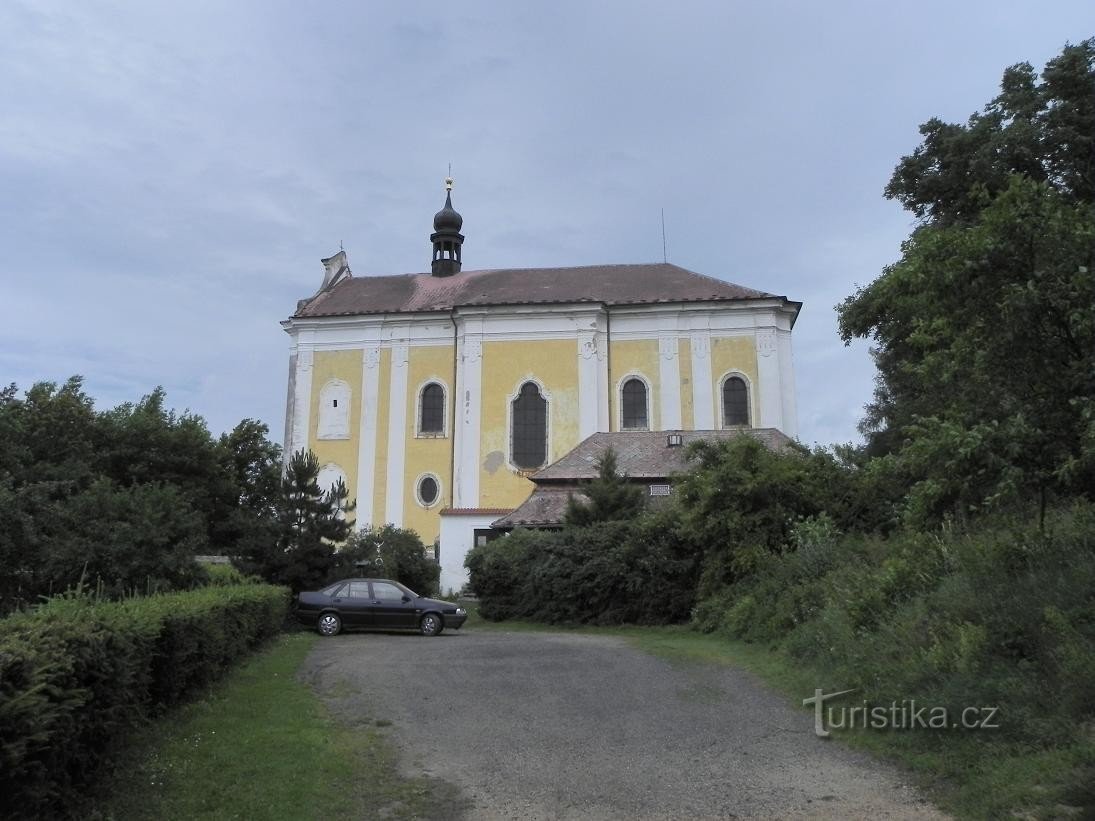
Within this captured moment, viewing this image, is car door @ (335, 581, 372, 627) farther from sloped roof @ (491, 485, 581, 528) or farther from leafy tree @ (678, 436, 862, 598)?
sloped roof @ (491, 485, 581, 528)

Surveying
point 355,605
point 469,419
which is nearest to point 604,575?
point 355,605

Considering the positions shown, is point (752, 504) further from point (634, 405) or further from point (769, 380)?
point (634, 405)

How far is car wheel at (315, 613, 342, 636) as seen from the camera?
19.4 metres

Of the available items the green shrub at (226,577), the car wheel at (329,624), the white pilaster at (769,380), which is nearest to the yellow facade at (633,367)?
the white pilaster at (769,380)

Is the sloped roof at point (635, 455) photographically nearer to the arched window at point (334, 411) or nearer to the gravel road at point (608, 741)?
the arched window at point (334, 411)

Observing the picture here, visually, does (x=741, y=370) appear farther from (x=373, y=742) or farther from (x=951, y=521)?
(x=373, y=742)

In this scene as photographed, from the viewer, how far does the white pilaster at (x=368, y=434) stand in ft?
142

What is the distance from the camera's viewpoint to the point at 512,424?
141 ft

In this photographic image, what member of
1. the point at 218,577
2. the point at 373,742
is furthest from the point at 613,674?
the point at 218,577

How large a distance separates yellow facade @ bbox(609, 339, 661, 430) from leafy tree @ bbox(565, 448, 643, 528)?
1724 cm

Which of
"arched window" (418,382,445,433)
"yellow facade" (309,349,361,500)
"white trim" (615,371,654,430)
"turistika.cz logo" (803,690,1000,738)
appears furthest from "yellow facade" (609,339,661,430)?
"turistika.cz logo" (803,690,1000,738)

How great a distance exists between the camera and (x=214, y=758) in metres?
7.41

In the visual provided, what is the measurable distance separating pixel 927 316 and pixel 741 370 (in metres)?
33.2

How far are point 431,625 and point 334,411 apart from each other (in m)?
27.1
